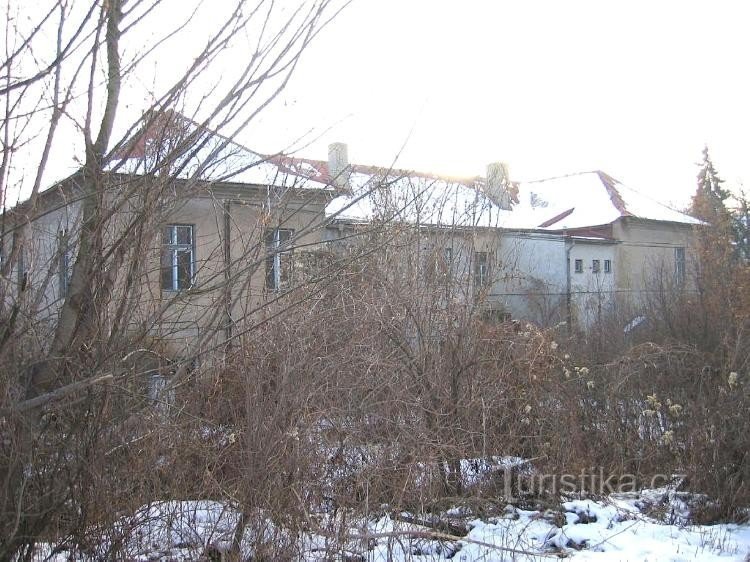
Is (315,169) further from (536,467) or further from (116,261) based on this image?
(536,467)

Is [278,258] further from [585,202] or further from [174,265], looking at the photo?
[585,202]

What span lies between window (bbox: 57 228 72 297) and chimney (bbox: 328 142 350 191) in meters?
1.37

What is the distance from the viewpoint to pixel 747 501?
6.01 metres

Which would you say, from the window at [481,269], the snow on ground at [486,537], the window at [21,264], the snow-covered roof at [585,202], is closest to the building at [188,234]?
the window at [21,264]

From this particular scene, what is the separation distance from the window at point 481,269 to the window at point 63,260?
438cm

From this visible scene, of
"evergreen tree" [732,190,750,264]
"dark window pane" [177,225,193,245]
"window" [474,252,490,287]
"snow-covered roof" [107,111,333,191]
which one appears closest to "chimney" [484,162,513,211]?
"window" [474,252,490,287]

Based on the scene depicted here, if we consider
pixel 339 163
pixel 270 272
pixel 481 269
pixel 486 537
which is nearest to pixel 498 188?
pixel 481 269

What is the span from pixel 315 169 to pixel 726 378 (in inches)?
190

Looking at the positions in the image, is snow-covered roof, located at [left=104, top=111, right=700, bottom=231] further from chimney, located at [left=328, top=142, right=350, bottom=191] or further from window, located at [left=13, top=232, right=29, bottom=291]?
window, located at [left=13, top=232, right=29, bottom=291]

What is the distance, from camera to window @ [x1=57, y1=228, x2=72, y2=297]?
3.33 metres

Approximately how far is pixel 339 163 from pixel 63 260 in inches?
95.3

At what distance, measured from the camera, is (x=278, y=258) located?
5.58m

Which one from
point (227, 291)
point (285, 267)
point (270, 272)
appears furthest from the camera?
point (285, 267)

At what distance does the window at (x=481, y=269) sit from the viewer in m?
7.13
